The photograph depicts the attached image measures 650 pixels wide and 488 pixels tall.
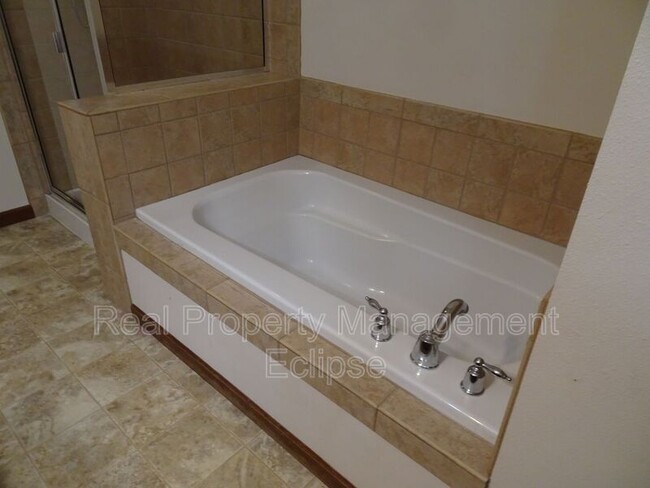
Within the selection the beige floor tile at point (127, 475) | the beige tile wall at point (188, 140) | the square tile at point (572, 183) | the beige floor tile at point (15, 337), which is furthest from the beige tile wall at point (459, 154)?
the beige floor tile at point (15, 337)

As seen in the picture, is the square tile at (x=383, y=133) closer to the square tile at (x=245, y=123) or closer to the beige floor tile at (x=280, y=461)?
the square tile at (x=245, y=123)

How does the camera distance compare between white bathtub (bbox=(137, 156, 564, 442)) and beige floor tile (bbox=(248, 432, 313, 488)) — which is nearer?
white bathtub (bbox=(137, 156, 564, 442))

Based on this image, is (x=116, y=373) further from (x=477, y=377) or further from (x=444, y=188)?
(x=444, y=188)

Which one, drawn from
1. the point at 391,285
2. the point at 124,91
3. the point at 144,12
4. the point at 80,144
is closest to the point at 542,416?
the point at 391,285

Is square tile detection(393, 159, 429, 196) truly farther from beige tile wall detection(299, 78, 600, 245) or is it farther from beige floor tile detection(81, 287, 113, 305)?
beige floor tile detection(81, 287, 113, 305)

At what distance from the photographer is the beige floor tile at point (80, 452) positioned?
129 cm

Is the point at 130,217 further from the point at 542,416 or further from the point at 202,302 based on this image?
the point at 542,416

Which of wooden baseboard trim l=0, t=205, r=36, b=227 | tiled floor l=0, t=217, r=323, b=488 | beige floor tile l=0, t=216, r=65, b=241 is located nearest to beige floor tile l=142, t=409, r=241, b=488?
A: tiled floor l=0, t=217, r=323, b=488

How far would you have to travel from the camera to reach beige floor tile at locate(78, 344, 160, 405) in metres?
1.57

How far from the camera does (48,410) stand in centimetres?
149

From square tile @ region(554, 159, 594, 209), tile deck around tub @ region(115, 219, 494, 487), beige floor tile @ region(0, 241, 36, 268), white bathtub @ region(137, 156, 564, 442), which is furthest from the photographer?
beige floor tile @ region(0, 241, 36, 268)

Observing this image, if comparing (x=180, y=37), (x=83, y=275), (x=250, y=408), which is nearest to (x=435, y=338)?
(x=250, y=408)

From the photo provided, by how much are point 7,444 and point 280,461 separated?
0.84 metres

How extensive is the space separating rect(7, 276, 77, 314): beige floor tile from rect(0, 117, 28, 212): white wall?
694 mm
